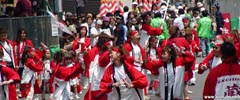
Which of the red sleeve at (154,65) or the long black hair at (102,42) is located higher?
the long black hair at (102,42)

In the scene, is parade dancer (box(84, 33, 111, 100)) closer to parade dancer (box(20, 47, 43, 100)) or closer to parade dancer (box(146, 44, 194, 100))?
parade dancer (box(146, 44, 194, 100))

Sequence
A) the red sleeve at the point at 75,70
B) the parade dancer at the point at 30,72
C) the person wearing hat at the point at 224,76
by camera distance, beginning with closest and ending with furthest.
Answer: the person wearing hat at the point at 224,76 < the red sleeve at the point at 75,70 < the parade dancer at the point at 30,72

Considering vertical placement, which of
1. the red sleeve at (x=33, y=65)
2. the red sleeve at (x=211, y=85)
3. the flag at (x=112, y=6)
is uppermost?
the flag at (x=112, y=6)

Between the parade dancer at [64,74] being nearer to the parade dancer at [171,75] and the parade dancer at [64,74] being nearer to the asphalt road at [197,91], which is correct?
the parade dancer at [171,75]

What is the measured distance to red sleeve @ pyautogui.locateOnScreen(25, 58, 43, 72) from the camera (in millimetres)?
18109

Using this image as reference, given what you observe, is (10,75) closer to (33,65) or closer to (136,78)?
(136,78)

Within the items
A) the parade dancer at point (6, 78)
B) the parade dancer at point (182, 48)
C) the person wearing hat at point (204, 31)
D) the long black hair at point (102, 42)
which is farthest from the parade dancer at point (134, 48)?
the person wearing hat at point (204, 31)

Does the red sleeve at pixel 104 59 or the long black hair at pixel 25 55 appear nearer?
the red sleeve at pixel 104 59

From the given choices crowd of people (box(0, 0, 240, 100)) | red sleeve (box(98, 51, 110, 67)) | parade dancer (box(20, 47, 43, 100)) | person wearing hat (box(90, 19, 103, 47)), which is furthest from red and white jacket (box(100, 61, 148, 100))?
person wearing hat (box(90, 19, 103, 47))

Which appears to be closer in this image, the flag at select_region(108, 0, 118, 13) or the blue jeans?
the blue jeans

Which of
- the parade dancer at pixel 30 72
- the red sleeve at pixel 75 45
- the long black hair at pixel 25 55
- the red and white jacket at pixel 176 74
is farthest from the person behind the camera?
the red sleeve at pixel 75 45

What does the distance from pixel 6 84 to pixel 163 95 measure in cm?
267

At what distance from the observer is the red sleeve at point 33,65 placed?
59.4 feet

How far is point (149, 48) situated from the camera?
18.8 m
